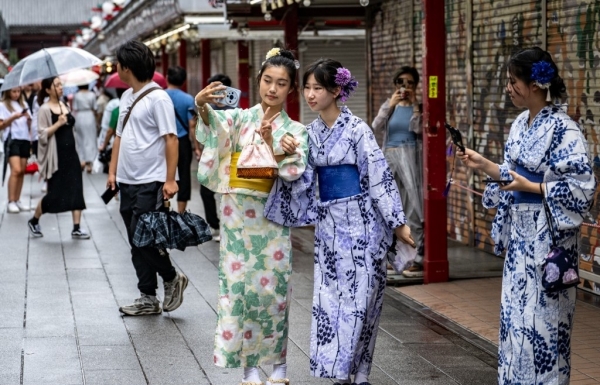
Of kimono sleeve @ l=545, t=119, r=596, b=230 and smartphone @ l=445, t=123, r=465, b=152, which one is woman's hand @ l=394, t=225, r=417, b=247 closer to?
smartphone @ l=445, t=123, r=465, b=152

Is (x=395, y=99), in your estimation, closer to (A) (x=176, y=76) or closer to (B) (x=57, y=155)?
(A) (x=176, y=76)

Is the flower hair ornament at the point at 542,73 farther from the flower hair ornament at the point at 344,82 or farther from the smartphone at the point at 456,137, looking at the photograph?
the flower hair ornament at the point at 344,82

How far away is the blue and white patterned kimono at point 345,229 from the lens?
5938mm

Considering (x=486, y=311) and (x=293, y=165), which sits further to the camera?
(x=486, y=311)

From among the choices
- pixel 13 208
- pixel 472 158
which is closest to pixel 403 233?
pixel 472 158

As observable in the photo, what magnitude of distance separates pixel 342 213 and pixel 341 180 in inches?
7.2

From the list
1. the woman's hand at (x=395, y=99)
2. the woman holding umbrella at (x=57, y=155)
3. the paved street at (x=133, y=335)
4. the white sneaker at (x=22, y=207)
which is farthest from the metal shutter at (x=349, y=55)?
the woman's hand at (x=395, y=99)

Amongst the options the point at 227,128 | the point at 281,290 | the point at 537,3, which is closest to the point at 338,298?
the point at 281,290

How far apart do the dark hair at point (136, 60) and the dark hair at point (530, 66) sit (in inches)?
137

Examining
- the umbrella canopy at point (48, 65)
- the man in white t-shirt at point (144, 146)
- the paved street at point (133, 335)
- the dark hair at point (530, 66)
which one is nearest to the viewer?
the dark hair at point (530, 66)

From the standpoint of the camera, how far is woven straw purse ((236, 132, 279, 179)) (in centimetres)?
582

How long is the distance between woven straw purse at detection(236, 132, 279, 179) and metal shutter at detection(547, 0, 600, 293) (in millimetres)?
3893

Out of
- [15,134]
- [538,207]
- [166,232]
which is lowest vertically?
[166,232]

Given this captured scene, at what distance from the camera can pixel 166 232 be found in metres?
7.84
